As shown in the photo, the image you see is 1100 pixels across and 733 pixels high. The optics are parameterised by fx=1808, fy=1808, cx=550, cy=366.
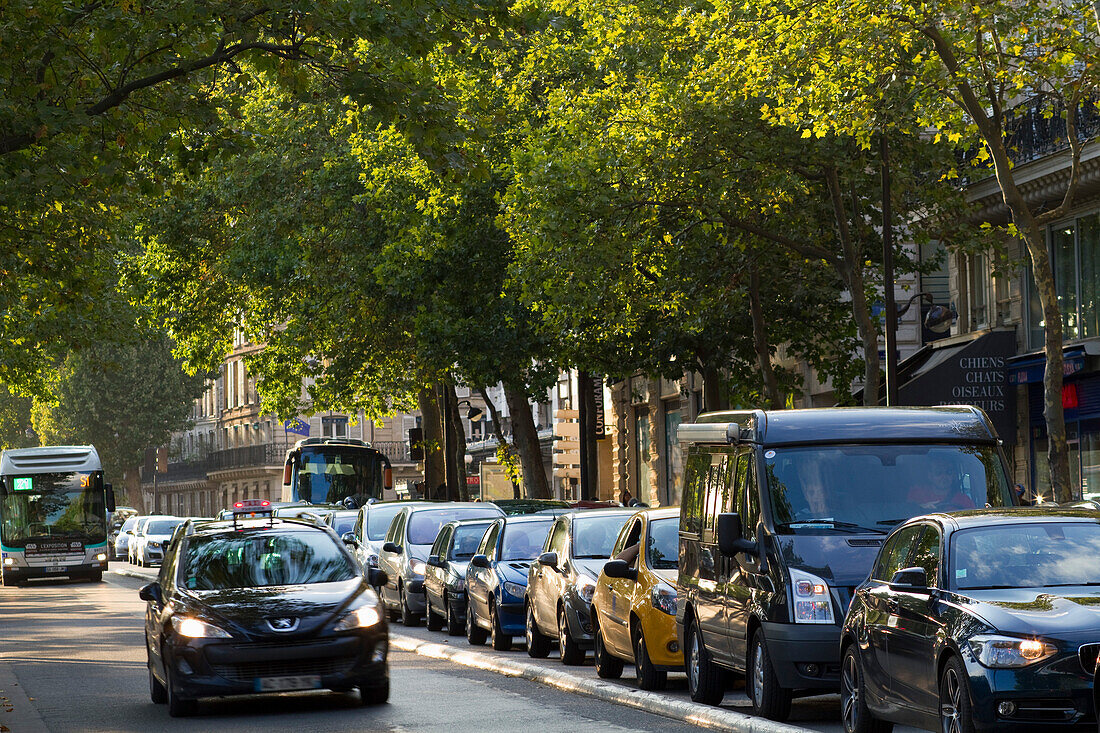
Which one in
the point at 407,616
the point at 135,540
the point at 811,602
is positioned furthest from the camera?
the point at 135,540

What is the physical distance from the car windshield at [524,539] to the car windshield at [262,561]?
19.3 ft

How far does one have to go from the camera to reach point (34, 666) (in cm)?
2067

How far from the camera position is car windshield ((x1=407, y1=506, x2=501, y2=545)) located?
2722 cm

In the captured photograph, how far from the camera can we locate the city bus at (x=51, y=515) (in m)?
45.8

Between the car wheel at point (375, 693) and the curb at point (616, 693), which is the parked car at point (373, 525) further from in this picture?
the car wheel at point (375, 693)

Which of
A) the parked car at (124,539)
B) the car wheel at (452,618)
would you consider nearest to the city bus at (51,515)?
the parked car at (124,539)

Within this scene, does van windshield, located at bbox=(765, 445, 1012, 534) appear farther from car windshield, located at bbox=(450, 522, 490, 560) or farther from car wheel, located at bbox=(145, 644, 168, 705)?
car windshield, located at bbox=(450, 522, 490, 560)

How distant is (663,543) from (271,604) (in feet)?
12.5

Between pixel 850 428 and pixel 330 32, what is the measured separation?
16.5 ft

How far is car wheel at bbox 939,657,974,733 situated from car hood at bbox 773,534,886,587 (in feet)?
8.40

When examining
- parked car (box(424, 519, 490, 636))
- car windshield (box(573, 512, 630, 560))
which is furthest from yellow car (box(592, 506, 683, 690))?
parked car (box(424, 519, 490, 636))

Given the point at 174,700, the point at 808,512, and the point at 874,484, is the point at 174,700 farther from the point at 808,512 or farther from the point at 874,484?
the point at 874,484

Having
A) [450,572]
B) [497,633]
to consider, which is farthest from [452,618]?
[497,633]

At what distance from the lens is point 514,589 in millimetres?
20859
